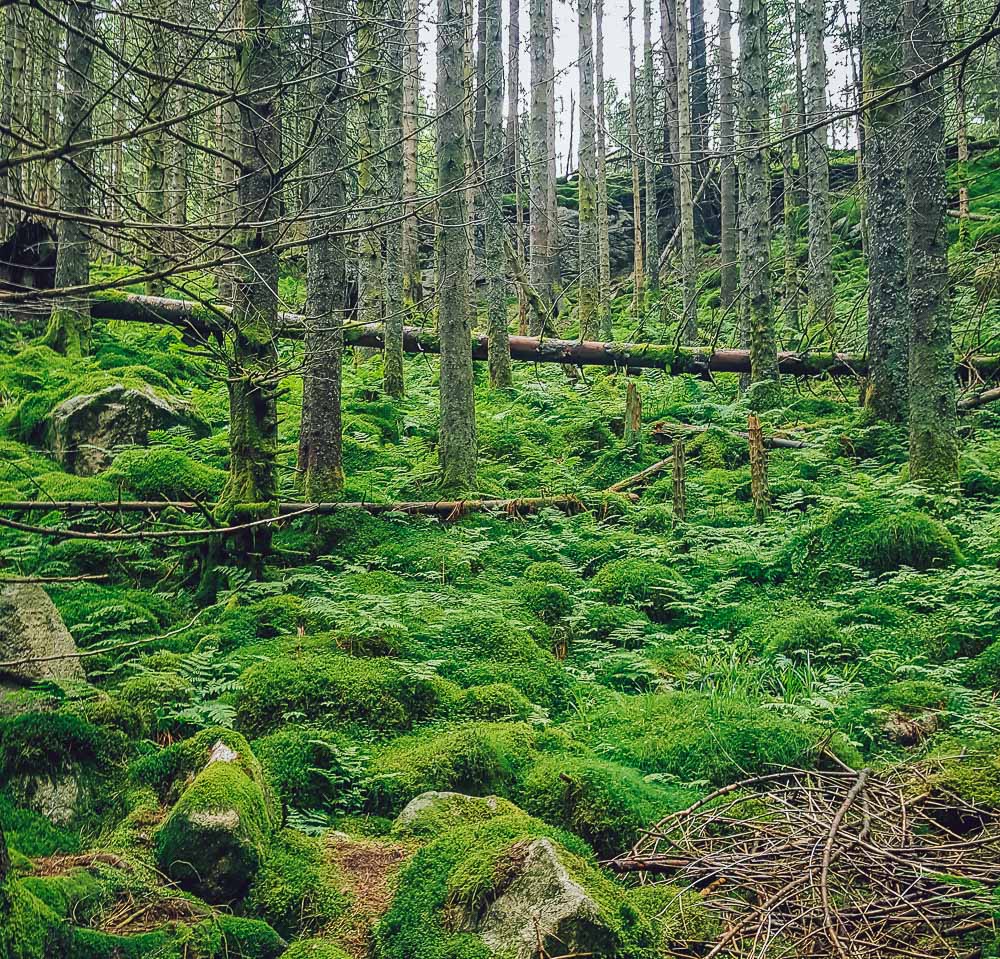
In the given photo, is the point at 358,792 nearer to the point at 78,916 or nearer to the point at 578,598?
the point at 78,916

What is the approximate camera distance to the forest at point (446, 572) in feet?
10.8

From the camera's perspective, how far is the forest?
3293 mm

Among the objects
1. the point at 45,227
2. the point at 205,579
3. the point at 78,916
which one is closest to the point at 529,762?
the point at 78,916

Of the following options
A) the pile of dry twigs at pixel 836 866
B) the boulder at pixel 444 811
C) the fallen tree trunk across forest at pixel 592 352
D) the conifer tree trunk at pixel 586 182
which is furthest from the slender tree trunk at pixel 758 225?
the boulder at pixel 444 811

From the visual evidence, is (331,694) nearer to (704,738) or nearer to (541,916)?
(704,738)

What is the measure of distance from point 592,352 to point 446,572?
26.1ft

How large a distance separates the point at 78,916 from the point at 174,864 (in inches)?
17.3

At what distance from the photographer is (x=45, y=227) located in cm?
1352

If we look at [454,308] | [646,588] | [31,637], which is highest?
[454,308]

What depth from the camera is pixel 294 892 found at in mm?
3586

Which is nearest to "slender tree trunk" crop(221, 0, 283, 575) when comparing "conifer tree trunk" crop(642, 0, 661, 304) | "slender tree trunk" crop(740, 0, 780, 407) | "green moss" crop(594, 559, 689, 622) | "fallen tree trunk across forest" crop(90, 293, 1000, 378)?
"green moss" crop(594, 559, 689, 622)

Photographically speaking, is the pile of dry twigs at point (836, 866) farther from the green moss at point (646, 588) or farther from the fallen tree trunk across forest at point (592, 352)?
the fallen tree trunk across forest at point (592, 352)

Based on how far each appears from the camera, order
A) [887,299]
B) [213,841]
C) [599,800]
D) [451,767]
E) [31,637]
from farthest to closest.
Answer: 1. [887,299]
2. [31,637]
3. [451,767]
4. [599,800]
5. [213,841]

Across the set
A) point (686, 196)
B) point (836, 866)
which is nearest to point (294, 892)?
point (836, 866)
